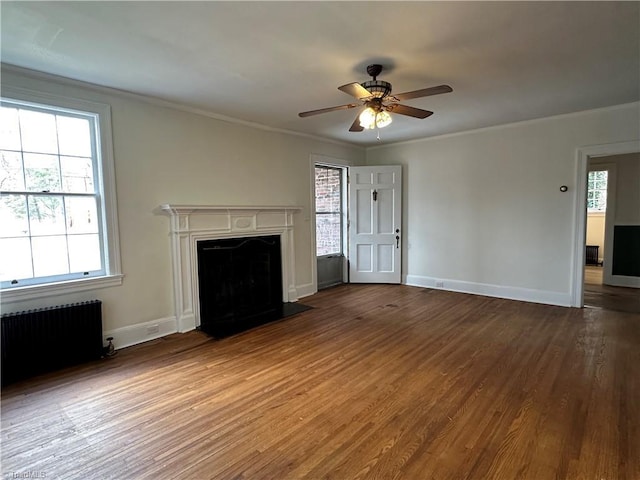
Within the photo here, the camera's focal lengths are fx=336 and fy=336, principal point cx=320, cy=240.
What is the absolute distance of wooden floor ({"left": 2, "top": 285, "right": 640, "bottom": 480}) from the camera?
6.05 ft

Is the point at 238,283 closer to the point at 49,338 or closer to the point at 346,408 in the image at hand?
the point at 49,338

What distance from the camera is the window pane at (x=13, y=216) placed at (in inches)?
111

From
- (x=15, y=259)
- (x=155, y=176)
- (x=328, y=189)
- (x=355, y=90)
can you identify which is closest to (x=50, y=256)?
(x=15, y=259)

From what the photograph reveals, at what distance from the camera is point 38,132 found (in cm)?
301

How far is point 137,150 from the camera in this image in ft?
11.6

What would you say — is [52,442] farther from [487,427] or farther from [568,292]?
[568,292]

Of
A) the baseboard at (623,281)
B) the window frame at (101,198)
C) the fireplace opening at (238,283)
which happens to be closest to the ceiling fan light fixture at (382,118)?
the fireplace opening at (238,283)

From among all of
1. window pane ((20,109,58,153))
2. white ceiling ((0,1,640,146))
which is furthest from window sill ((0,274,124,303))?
white ceiling ((0,1,640,146))

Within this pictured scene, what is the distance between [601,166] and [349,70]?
5578 millimetres

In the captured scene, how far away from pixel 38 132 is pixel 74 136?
269 millimetres

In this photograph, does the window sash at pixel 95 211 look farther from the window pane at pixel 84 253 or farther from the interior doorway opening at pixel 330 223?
the interior doorway opening at pixel 330 223

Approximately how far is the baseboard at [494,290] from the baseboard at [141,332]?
160 inches

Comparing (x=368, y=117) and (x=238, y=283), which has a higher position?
(x=368, y=117)

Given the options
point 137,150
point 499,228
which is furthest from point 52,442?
point 499,228
